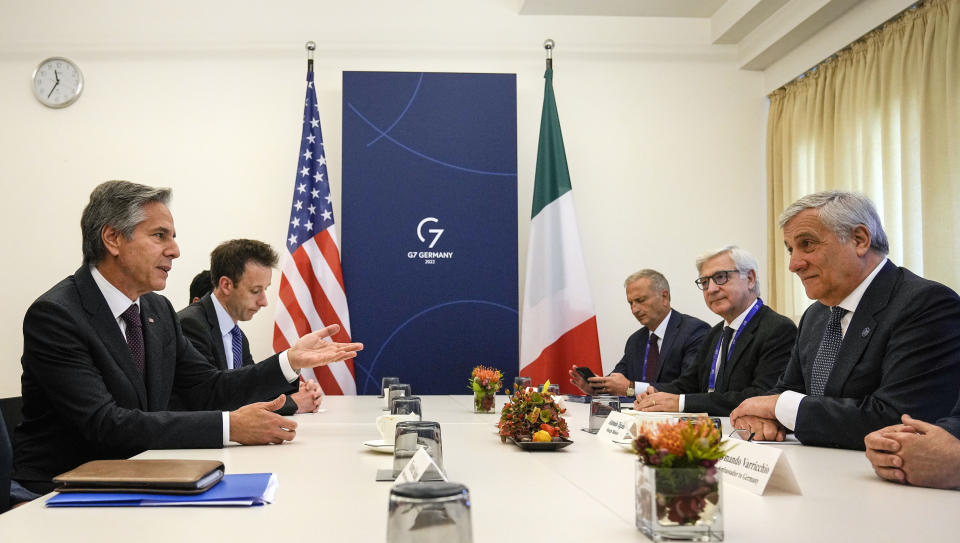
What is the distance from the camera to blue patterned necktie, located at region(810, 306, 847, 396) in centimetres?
270

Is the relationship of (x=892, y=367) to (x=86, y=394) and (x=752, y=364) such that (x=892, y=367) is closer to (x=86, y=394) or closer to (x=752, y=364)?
(x=752, y=364)

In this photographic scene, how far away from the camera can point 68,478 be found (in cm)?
159

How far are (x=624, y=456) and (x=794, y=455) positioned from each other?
0.46 metres

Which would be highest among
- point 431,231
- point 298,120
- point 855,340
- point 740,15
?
point 740,15

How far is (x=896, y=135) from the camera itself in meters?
4.95

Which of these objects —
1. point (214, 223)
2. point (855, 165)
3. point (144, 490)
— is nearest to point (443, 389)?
point (214, 223)

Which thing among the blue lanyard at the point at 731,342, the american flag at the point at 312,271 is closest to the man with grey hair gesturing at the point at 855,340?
the blue lanyard at the point at 731,342

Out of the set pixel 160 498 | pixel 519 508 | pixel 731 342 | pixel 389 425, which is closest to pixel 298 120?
pixel 731 342

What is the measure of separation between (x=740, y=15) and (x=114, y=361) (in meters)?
5.18

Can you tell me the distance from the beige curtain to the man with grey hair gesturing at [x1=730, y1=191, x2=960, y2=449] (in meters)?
2.05

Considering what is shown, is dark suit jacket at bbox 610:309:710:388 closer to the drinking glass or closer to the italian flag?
the italian flag

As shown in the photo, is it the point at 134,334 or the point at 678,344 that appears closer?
the point at 134,334

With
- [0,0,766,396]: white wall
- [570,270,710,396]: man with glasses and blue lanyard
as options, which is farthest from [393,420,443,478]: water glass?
[0,0,766,396]: white wall

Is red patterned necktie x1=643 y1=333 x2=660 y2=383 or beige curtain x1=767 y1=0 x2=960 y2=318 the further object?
red patterned necktie x1=643 y1=333 x2=660 y2=383
